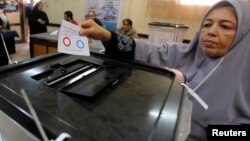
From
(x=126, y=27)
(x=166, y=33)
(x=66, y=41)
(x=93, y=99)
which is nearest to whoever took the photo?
(x=93, y=99)

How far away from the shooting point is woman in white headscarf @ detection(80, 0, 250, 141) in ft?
A: 2.47

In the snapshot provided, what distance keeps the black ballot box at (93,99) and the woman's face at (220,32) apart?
23 centimetres

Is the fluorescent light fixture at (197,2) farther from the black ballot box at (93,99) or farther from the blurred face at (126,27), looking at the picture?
the black ballot box at (93,99)

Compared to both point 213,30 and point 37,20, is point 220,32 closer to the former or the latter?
point 213,30

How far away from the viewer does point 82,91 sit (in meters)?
0.48

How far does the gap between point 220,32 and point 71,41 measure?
568 millimetres

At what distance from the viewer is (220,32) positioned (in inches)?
30.9

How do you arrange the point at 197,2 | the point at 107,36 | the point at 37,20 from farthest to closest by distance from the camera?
the point at 37,20 → the point at 197,2 → the point at 107,36

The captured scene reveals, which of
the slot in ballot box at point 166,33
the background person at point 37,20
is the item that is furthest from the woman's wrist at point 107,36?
the background person at point 37,20

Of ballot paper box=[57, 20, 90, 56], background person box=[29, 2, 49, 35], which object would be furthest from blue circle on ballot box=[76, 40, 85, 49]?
background person box=[29, 2, 49, 35]

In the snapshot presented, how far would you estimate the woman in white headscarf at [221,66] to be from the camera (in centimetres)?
75

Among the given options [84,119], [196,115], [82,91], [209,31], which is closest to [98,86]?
[82,91]

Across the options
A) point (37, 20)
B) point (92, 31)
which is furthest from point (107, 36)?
point (37, 20)

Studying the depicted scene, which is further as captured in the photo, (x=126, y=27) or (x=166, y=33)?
(x=126, y=27)
